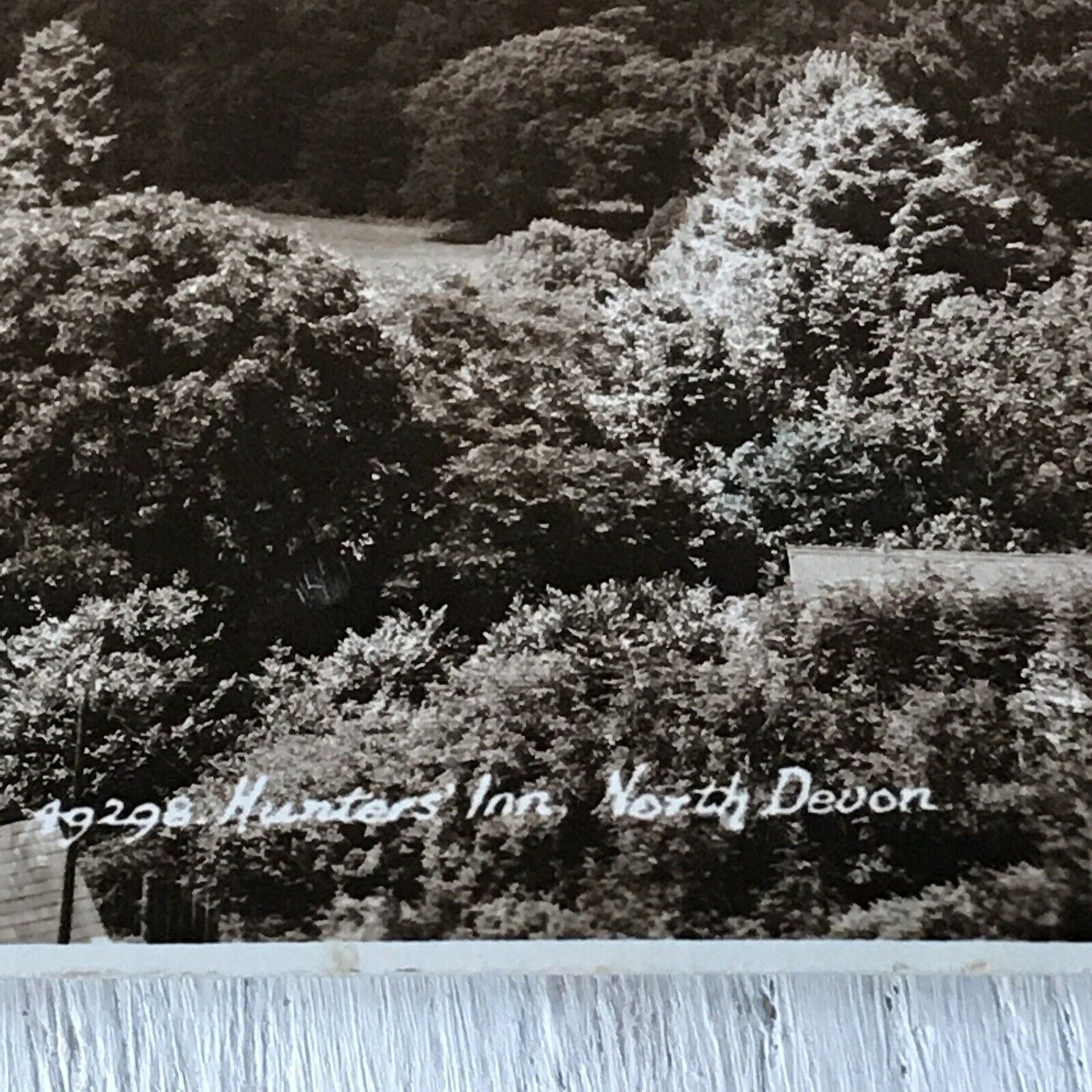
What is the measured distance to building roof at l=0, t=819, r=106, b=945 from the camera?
93 centimetres

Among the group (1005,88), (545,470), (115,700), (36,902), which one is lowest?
(36,902)

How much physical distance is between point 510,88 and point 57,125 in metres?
0.39

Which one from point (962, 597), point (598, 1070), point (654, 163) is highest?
point (654, 163)

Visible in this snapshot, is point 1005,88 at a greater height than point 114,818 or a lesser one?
greater

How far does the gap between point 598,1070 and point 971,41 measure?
907 millimetres

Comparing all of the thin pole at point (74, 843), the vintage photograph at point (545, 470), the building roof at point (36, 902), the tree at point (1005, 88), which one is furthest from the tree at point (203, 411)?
the tree at point (1005, 88)

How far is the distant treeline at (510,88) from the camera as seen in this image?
3.39 ft

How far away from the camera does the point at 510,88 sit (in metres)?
1.05

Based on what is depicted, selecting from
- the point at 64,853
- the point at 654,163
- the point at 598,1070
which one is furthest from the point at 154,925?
the point at 654,163

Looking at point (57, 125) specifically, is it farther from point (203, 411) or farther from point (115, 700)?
point (115, 700)

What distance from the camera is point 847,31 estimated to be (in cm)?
106

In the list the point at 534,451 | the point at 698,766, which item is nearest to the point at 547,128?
the point at 534,451

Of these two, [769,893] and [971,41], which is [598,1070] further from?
[971,41]
